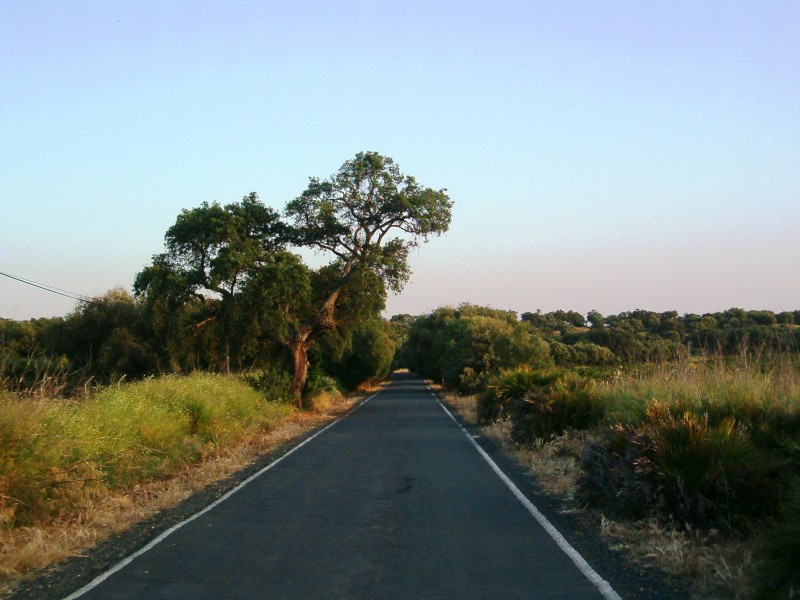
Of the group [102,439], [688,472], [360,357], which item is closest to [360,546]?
[688,472]

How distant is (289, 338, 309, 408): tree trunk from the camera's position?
3797 centimetres

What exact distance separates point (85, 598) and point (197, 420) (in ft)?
44.4

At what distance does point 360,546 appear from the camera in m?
8.80

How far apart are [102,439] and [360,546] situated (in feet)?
20.7

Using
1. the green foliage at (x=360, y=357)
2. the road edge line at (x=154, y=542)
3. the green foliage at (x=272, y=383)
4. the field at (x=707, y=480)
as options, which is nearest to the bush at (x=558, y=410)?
the field at (x=707, y=480)

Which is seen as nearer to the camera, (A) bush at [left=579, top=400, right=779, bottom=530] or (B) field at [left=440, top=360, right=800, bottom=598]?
(B) field at [left=440, top=360, right=800, bottom=598]

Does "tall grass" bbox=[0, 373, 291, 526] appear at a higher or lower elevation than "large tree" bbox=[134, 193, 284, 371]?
lower

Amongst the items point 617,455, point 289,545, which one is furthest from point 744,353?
point 289,545

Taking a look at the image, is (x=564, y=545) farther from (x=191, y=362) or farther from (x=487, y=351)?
(x=487, y=351)

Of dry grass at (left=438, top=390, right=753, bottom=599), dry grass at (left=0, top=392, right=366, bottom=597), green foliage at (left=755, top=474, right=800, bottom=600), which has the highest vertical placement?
green foliage at (left=755, top=474, right=800, bottom=600)

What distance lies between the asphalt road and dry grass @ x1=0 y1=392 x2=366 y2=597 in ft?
3.15

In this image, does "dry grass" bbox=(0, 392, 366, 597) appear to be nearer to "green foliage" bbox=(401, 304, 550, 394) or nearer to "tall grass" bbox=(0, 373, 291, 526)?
"tall grass" bbox=(0, 373, 291, 526)

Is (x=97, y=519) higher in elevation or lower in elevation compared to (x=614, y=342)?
lower

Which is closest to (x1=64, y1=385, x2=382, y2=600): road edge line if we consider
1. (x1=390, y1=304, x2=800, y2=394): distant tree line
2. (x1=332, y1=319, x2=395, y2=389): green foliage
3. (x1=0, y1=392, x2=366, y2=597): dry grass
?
(x1=0, y1=392, x2=366, y2=597): dry grass
